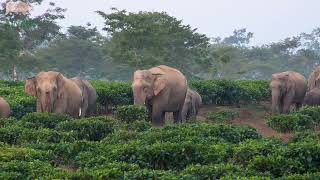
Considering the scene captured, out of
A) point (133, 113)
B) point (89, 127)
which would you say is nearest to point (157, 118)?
point (133, 113)

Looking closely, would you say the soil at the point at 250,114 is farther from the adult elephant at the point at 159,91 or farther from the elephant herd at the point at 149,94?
the adult elephant at the point at 159,91

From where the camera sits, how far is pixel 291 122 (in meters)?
15.8

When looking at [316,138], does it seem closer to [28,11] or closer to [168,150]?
[168,150]

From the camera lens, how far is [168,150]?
1023cm

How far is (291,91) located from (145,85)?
7.67 meters

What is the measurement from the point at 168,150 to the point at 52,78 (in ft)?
22.5

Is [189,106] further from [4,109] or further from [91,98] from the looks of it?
[4,109]

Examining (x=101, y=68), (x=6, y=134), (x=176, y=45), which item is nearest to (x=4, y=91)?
(x=6, y=134)

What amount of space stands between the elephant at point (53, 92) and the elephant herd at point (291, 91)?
8.46 metres

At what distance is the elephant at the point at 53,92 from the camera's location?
15.7 m

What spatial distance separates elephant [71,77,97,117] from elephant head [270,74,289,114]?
7.03 metres

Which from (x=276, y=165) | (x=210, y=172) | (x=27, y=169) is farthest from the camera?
(x=276, y=165)

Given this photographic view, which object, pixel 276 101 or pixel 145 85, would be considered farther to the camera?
pixel 276 101

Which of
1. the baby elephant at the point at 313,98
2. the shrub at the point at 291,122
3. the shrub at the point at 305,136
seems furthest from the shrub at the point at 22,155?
the baby elephant at the point at 313,98
